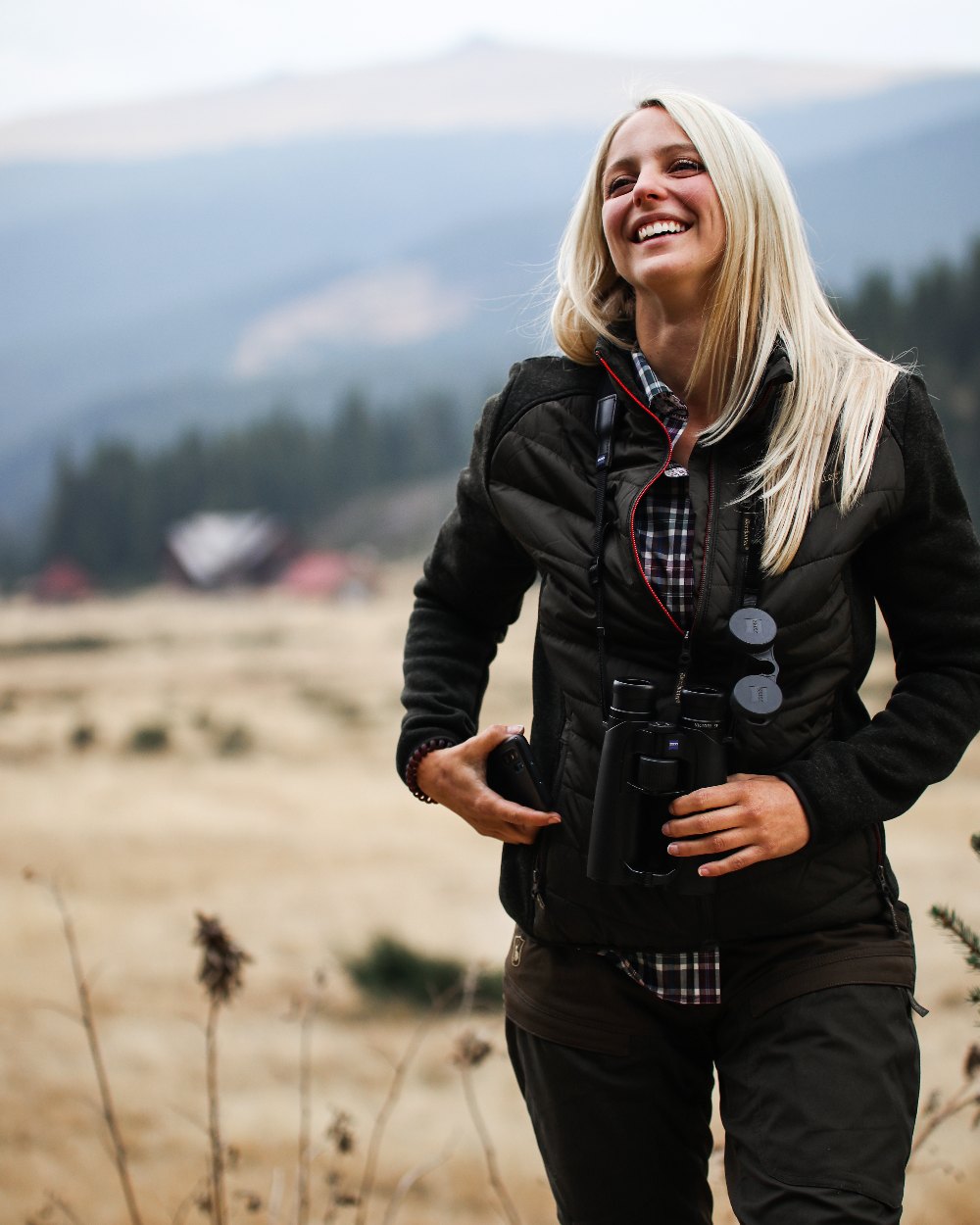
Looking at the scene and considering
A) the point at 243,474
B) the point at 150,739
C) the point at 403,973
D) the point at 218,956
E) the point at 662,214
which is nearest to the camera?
the point at 662,214

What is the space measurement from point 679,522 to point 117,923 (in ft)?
15.2

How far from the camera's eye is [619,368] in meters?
1.30

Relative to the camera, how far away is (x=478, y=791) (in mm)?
1336

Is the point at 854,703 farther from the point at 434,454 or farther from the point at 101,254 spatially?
the point at 101,254

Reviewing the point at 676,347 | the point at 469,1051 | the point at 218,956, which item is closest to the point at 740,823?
the point at 676,347

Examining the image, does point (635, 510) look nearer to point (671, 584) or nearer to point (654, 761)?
point (671, 584)

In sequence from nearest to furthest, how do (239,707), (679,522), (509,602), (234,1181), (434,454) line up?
(679,522) → (509,602) → (234,1181) → (239,707) → (434,454)

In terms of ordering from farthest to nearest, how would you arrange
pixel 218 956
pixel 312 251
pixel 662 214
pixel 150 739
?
pixel 312 251, pixel 150 739, pixel 218 956, pixel 662 214

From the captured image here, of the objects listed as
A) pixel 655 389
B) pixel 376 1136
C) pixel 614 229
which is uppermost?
pixel 614 229

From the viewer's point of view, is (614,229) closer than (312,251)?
Yes

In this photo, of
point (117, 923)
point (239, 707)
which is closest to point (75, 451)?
point (239, 707)

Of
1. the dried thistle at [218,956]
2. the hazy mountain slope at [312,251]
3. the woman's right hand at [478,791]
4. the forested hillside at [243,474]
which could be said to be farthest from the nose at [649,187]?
the hazy mountain slope at [312,251]

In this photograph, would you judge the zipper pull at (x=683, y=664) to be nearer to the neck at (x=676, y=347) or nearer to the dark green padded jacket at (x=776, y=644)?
the dark green padded jacket at (x=776, y=644)

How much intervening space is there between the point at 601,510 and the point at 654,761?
0.26 m
